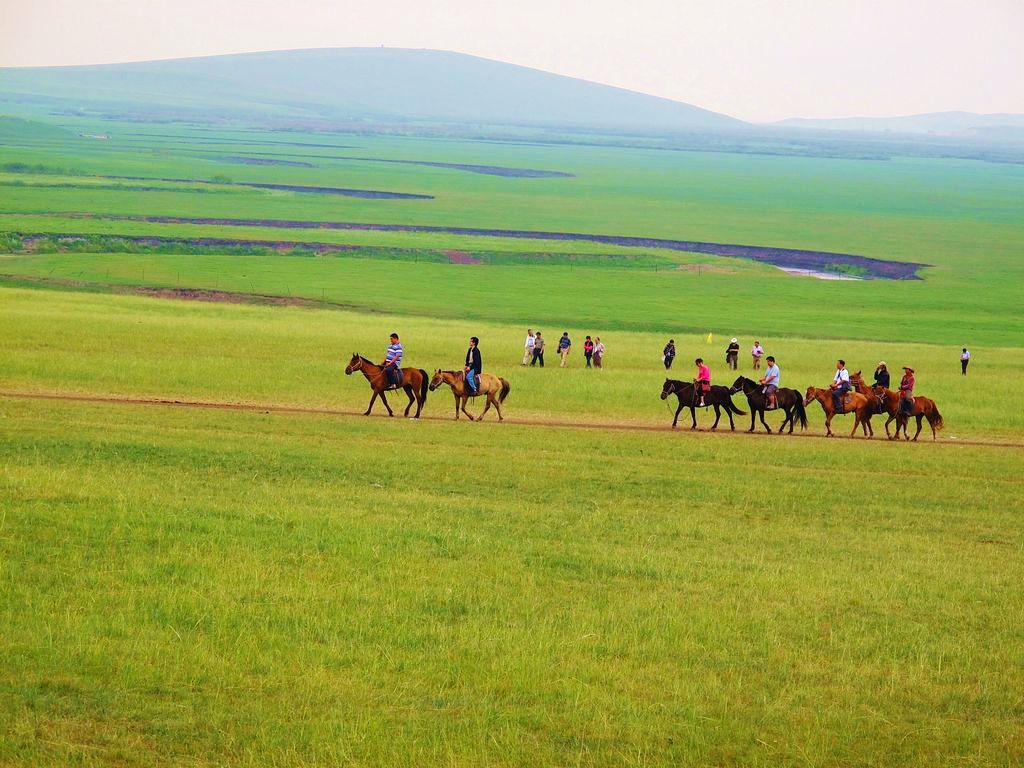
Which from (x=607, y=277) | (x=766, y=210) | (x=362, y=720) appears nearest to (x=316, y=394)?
(x=362, y=720)

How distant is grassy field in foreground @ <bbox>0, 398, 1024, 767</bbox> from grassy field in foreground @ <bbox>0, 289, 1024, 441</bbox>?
960cm

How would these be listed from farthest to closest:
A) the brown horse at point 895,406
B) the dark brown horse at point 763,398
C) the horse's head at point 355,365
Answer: the brown horse at point 895,406
the dark brown horse at point 763,398
the horse's head at point 355,365

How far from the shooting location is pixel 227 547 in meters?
17.0

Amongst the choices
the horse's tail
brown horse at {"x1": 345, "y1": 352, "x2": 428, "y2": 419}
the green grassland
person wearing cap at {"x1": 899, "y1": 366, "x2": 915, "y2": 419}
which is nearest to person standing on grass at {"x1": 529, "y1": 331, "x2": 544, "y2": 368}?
the green grassland

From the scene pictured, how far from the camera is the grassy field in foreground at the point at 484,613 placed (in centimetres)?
1155

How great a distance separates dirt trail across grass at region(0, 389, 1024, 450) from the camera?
31.6 m

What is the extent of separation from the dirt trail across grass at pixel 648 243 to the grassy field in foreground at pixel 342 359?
4207cm

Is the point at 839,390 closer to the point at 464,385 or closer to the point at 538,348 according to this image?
the point at 464,385

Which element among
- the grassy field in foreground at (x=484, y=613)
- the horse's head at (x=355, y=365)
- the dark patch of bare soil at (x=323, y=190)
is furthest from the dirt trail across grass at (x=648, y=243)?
the grassy field in foreground at (x=484, y=613)

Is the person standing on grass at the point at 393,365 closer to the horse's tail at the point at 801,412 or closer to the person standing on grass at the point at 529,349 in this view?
the horse's tail at the point at 801,412

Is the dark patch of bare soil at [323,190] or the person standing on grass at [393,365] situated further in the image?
the dark patch of bare soil at [323,190]

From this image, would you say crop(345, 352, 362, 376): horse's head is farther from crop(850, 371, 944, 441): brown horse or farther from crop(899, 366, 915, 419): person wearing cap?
crop(899, 366, 915, 419): person wearing cap

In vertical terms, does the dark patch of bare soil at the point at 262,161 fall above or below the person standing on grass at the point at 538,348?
above

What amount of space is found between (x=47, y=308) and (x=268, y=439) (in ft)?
88.9
